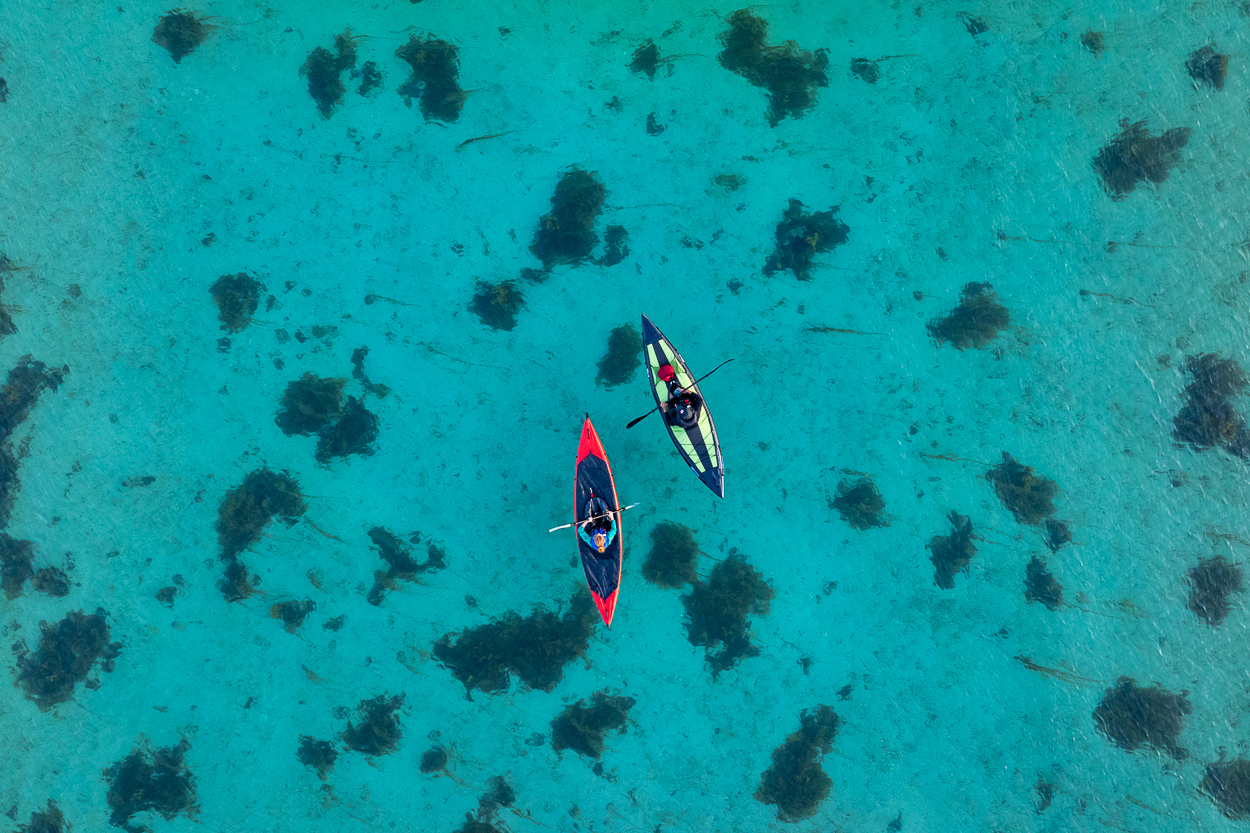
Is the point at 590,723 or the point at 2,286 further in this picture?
the point at 2,286

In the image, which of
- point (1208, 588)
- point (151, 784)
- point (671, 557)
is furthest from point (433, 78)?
point (1208, 588)

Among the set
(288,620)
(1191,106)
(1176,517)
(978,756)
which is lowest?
(978,756)

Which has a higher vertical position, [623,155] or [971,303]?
[623,155]

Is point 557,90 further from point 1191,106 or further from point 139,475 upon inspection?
point 1191,106

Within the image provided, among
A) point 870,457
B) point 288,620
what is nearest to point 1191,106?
point 870,457

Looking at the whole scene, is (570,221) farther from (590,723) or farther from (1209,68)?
(1209,68)

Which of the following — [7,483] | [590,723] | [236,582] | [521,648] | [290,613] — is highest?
[7,483]

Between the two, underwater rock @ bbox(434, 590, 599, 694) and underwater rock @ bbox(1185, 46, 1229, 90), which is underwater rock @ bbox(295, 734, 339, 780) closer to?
underwater rock @ bbox(434, 590, 599, 694)
